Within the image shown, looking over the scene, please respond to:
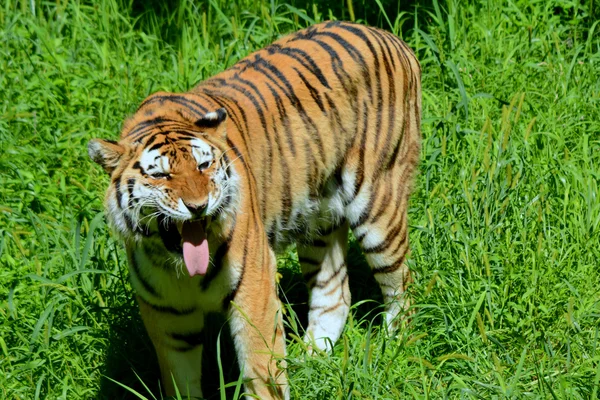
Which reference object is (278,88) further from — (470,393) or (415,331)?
(470,393)

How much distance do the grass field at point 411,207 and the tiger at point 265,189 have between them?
0.21 metres

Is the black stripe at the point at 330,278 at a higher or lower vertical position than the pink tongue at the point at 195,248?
lower

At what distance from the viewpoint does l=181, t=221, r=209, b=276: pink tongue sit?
3234 mm

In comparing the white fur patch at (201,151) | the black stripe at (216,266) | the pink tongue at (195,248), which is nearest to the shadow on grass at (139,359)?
the black stripe at (216,266)

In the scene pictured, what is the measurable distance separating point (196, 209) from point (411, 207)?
192 cm

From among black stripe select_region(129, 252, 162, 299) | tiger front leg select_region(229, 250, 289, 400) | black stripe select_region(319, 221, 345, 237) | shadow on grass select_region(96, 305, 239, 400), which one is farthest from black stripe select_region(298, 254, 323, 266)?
black stripe select_region(129, 252, 162, 299)

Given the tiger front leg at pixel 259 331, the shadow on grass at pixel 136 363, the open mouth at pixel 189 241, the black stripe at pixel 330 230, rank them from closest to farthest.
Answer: the open mouth at pixel 189 241 < the tiger front leg at pixel 259 331 < the shadow on grass at pixel 136 363 < the black stripe at pixel 330 230

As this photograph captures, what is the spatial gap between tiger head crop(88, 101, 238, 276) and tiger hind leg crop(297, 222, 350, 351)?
1315mm

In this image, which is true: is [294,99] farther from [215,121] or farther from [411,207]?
[411,207]

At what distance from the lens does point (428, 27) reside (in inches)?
226

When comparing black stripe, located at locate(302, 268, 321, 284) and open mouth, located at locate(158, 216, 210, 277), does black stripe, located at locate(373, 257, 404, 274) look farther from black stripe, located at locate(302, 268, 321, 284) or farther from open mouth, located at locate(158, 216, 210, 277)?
open mouth, located at locate(158, 216, 210, 277)

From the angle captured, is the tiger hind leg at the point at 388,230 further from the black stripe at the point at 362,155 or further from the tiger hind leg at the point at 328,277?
the tiger hind leg at the point at 328,277

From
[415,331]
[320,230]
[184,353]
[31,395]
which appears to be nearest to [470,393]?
[415,331]

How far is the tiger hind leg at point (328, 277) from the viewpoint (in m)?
4.66
